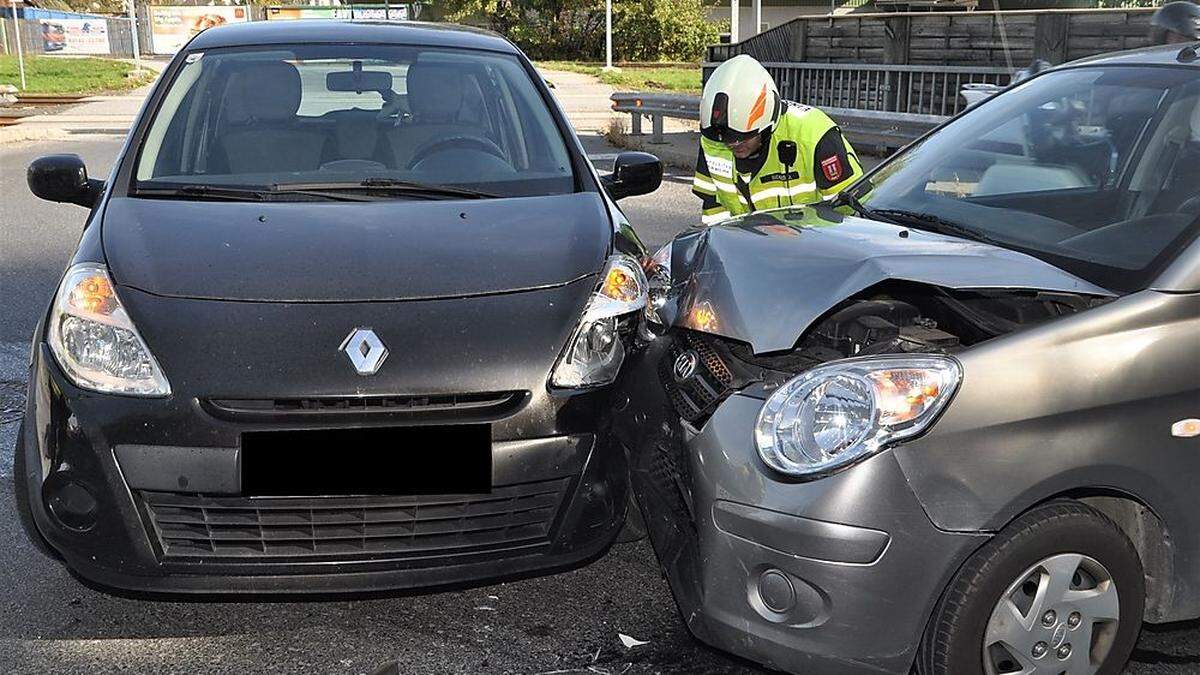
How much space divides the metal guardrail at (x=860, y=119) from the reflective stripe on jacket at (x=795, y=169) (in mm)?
3985

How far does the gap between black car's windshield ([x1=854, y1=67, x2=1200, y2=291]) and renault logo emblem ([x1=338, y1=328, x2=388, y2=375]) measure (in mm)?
1652

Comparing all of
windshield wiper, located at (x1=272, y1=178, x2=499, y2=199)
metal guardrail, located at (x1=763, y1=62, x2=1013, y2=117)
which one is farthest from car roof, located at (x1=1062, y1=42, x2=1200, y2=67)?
metal guardrail, located at (x1=763, y1=62, x2=1013, y2=117)

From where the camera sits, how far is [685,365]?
3.03 meters

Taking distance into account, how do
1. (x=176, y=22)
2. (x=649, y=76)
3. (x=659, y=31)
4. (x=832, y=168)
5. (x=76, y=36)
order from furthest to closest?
1. (x=176, y=22)
2. (x=76, y=36)
3. (x=659, y=31)
4. (x=649, y=76)
5. (x=832, y=168)

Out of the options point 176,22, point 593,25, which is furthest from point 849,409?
point 176,22

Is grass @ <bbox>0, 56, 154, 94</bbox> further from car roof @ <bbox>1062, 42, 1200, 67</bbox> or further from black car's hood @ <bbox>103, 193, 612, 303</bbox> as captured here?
car roof @ <bbox>1062, 42, 1200, 67</bbox>

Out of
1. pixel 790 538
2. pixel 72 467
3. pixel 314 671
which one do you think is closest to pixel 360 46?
pixel 72 467

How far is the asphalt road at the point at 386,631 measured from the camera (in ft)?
9.55

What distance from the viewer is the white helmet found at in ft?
14.8

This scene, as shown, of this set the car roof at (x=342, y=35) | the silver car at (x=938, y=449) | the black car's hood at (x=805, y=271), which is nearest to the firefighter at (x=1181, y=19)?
the silver car at (x=938, y=449)

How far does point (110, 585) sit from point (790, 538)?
167 cm

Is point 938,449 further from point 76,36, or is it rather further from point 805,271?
point 76,36

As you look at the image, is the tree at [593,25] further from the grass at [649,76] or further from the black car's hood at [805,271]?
the black car's hood at [805,271]

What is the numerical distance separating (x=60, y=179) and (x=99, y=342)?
1.37 metres
